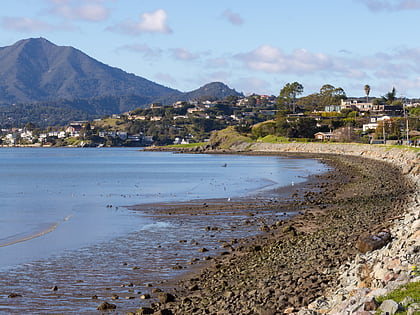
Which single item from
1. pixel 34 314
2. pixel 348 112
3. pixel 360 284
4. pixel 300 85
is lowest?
pixel 34 314

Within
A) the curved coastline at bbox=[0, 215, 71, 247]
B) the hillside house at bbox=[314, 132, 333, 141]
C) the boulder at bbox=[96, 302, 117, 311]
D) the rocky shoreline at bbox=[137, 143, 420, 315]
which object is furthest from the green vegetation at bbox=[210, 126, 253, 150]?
the boulder at bbox=[96, 302, 117, 311]

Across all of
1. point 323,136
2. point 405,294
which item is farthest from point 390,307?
point 323,136

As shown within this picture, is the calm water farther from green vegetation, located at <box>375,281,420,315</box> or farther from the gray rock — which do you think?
the gray rock

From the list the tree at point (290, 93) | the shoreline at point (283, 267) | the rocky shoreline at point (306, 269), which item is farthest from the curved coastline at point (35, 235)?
the tree at point (290, 93)

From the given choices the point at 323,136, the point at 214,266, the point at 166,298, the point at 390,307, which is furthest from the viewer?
the point at 323,136

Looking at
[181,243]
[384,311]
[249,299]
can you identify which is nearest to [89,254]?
[181,243]

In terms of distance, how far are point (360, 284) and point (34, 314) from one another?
23.2 ft

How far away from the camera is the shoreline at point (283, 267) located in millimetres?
11375

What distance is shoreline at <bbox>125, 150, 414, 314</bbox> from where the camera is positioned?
11.4 meters

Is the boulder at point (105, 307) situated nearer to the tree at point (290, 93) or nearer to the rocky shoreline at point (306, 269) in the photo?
the rocky shoreline at point (306, 269)

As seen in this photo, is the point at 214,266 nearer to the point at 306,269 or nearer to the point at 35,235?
the point at 306,269

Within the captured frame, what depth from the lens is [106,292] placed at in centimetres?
1324

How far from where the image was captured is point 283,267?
14.2 m

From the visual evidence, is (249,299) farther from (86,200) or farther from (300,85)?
(300,85)
